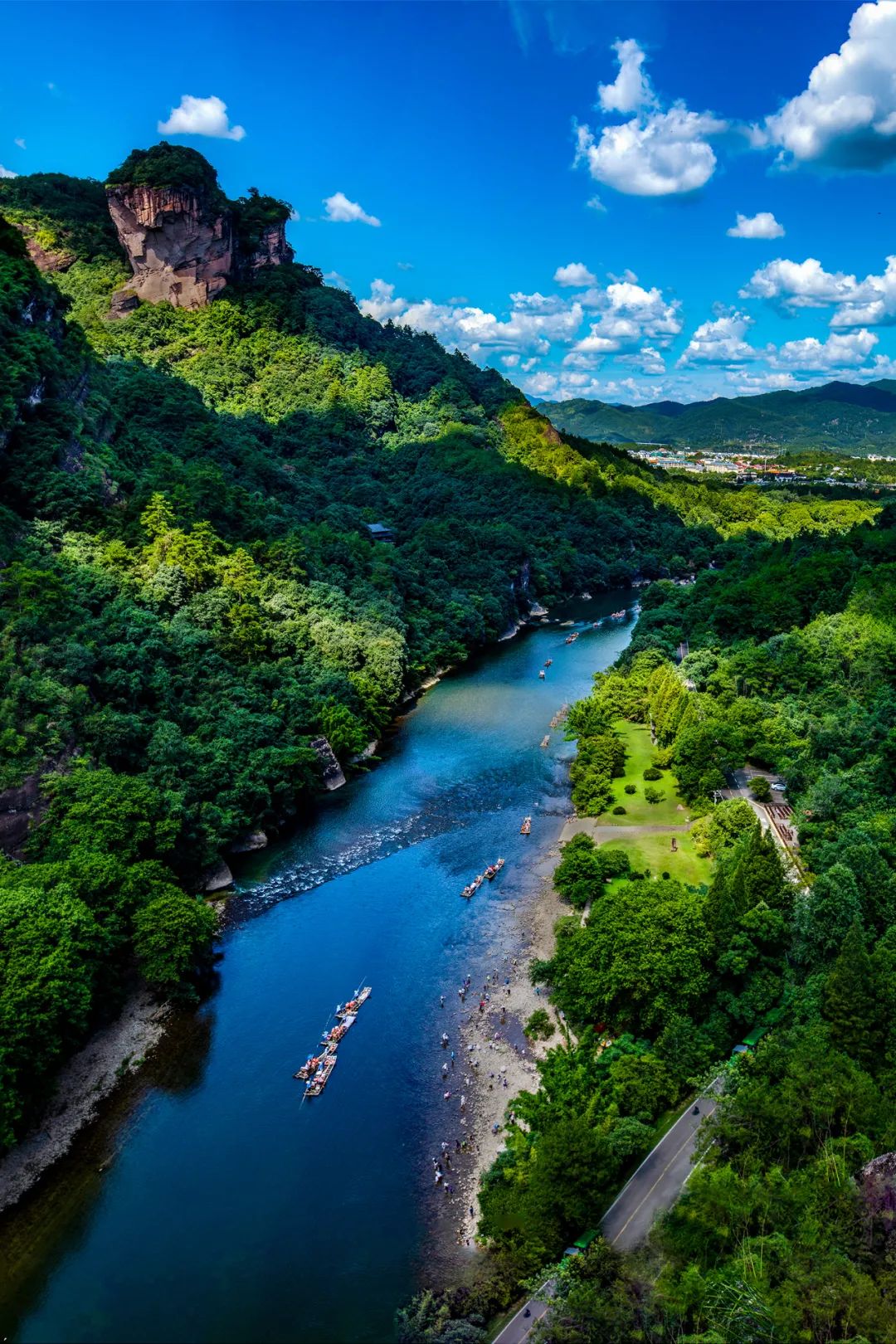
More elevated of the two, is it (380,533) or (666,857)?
(380,533)

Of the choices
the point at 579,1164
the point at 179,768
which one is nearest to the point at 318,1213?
the point at 579,1164

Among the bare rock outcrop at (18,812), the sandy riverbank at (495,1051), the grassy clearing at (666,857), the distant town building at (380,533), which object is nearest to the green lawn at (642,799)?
the grassy clearing at (666,857)

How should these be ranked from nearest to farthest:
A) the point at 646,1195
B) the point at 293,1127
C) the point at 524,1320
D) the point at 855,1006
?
1. the point at 524,1320
2. the point at 646,1195
3. the point at 855,1006
4. the point at 293,1127

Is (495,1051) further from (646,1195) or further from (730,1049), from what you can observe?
(646,1195)

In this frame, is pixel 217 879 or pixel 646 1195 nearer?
pixel 646 1195

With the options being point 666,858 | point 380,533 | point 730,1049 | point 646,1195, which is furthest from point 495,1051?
point 380,533

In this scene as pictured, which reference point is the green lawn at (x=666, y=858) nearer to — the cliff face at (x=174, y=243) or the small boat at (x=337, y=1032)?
the small boat at (x=337, y=1032)

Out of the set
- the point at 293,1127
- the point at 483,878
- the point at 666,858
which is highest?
the point at 666,858
